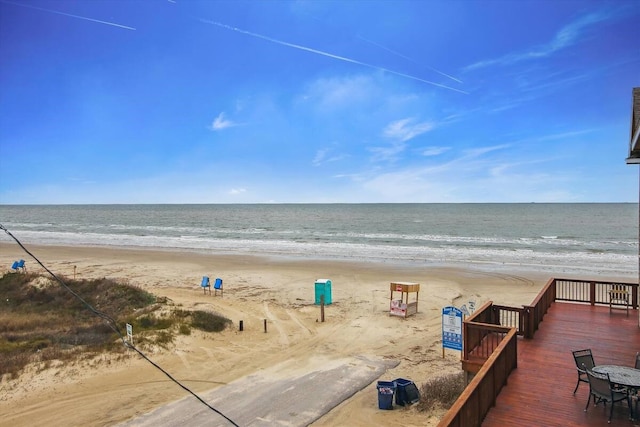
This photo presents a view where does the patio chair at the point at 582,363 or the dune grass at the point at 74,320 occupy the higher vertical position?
the patio chair at the point at 582,363

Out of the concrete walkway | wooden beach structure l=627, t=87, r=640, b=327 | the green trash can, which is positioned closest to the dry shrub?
the concrete walkway

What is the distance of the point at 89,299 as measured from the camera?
1789cm

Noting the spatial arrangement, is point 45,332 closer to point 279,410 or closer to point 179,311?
point 179,311

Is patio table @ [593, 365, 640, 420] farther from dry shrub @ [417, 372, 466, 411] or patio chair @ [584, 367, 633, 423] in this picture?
dry shrub @ [417, 372, 466, 411]

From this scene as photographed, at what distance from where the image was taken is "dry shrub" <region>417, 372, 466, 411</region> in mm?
9055

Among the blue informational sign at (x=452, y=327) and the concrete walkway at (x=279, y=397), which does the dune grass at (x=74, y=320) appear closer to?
the concrete walkway at (x=279, y=397)

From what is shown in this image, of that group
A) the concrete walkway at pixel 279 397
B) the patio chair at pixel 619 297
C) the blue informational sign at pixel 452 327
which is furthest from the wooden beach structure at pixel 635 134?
the concrete walkway at pixel 279 397

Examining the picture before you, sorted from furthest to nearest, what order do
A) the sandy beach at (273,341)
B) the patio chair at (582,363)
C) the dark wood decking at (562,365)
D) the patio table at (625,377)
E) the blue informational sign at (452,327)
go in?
the blue informational sign at (452,327) → the sandy beach at (273,341) → the patio chair at (582,363) → the dark wood decking at (562,365) → the patio table at (625,377)

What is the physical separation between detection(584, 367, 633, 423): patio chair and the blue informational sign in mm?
4835

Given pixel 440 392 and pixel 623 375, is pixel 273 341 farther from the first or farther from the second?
pixel 623 375

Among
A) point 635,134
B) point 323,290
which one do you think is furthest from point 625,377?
point 323,290

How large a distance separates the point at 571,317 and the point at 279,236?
152ft

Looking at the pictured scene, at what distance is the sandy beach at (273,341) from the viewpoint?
9188 millimetres

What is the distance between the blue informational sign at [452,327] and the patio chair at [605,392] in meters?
4.83
